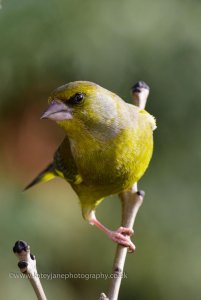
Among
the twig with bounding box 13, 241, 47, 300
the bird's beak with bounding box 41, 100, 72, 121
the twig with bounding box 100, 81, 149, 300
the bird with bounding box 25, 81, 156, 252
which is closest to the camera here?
the twig with bounding box 13, 241, 47, 300

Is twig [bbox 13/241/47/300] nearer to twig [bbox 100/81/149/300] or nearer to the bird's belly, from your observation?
twig [bbox 100/81/149/300]

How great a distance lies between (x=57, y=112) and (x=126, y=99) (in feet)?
6.63

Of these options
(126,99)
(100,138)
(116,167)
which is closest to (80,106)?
(100,138)

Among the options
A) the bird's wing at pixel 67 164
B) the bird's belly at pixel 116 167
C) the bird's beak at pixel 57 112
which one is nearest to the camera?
the bird's beak at pixel 57 112

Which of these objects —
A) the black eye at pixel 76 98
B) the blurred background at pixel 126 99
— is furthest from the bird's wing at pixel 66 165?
the blurred background at pixel 126 99

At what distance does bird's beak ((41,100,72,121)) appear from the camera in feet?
8.31

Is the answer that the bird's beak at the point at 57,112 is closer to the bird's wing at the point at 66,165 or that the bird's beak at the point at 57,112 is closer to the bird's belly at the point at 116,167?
the bird's belly at the point at 116,167

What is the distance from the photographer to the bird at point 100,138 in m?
2.63

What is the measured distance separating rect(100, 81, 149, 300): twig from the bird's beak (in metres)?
0.41

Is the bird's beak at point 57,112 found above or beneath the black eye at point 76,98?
beneath

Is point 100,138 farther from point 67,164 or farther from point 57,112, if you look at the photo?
point 67,164

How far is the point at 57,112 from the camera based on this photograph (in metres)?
2.55

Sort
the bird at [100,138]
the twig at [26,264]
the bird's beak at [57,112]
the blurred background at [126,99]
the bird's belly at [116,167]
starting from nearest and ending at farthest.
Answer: the twig at [26,264], the bird's beak at [57,112], the bird at [100,138], the bird's belly at [116,167], the blurred background at [126,99]

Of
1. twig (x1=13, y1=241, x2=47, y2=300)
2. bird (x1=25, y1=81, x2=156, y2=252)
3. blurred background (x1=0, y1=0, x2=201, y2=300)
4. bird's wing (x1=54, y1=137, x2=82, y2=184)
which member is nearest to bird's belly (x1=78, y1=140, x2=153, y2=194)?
bird (x1=25, y1=81, x2=156, y2=252)
